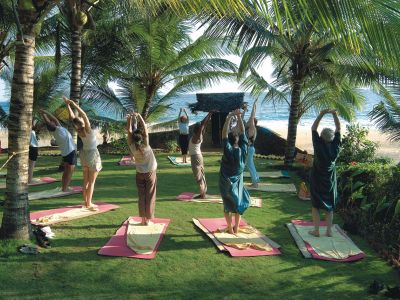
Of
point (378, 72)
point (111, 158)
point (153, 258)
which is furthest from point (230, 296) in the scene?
point (111, 158)

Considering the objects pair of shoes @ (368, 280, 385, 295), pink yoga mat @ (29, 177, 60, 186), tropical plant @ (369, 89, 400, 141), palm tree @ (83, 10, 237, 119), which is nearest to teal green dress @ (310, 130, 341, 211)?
pair of shoes @ (368, 280, 385, 295)

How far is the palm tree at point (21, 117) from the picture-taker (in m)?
5.36

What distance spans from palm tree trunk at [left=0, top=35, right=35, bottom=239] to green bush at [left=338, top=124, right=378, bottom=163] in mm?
7667

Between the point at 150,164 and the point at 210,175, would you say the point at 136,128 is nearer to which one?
the point at 150,164

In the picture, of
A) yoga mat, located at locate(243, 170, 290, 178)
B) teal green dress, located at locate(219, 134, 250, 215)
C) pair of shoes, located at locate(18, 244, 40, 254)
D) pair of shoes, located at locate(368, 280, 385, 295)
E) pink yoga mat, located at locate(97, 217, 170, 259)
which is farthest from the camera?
yoga mat, located at locate(243, 170, 290, 178)

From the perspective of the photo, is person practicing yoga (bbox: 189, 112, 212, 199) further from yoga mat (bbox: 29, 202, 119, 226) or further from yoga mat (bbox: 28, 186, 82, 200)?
yoga mat (bbox: 28, 186, 82, 200)

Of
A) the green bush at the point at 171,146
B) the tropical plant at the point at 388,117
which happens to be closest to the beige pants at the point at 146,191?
the tropical plant at the point at 388,117

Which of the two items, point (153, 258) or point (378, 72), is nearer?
point (153, 258)

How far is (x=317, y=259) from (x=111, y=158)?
9.85 metres

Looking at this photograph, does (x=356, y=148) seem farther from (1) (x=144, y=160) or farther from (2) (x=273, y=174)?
(1) (x=144, y=160)

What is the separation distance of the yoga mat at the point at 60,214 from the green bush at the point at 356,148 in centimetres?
591

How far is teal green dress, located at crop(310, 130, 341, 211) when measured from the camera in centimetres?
616

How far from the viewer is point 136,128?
670 centimetres

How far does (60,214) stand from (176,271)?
2.76 metres
